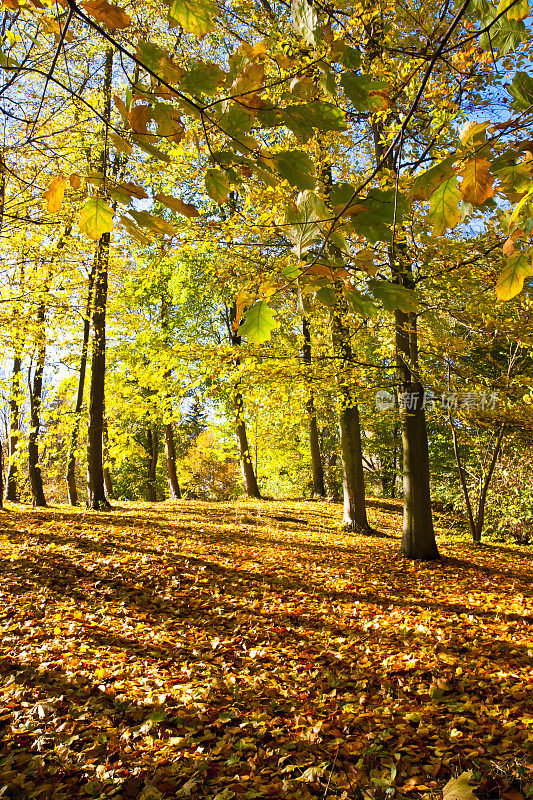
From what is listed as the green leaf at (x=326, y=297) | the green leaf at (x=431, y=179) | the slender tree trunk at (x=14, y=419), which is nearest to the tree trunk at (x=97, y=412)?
the slender tree trunk at (x=14, y=419)

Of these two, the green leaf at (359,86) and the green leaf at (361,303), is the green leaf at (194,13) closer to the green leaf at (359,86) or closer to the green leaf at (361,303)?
the green leaf at (359,86)

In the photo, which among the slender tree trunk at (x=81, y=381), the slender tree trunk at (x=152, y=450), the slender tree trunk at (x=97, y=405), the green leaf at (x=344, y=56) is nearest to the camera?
the green leaf at (x=344, y=56)

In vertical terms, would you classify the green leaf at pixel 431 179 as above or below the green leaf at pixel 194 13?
below

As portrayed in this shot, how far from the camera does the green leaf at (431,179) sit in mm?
979

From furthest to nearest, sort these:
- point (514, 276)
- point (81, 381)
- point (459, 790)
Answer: point (81, 381)
point (459, 790)
point (514, 276)

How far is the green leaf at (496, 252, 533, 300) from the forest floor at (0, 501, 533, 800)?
2647 mm

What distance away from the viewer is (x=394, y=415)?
7488 millimetres

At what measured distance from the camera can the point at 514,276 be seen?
103cm

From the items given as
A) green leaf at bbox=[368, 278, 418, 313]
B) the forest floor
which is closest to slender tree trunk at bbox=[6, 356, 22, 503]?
the forest floor

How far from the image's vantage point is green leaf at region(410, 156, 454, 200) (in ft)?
3.21

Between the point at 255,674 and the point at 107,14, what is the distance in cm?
401

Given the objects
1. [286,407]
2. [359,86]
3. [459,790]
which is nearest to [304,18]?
[359,86]

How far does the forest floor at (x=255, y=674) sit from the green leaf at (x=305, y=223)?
274 cm

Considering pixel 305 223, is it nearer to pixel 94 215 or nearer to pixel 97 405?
pixel 94 215
